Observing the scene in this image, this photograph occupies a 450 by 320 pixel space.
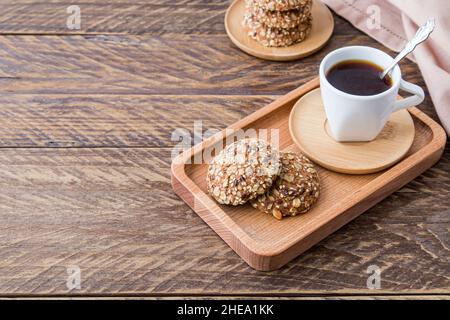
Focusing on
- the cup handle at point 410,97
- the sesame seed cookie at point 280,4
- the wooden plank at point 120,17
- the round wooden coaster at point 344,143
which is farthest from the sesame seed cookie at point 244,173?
the wooden plank at point 120,17

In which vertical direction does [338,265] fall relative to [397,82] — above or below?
below

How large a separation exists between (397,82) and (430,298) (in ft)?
1.33

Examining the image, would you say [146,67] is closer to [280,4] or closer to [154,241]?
[280,4]

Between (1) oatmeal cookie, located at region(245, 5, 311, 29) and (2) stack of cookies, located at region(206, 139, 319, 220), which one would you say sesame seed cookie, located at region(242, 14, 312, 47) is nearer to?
(1) oatmeal cookie, located at region(245, 5, 311, 29)

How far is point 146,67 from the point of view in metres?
→ 1.69

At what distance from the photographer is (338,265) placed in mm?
1288

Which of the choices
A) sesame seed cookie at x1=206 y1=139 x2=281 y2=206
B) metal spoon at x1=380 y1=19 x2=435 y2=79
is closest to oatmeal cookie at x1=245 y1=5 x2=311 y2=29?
metal spoon at x1=380 y1=19 x2=435 y2=79

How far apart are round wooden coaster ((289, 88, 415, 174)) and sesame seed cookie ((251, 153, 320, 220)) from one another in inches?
3.8

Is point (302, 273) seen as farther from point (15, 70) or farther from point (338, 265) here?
point (15, 70)

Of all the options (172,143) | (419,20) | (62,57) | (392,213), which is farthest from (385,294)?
(62,57)

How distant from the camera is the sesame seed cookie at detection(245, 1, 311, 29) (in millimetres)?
1639

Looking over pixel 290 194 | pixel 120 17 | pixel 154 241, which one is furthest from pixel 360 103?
pixel 120 17

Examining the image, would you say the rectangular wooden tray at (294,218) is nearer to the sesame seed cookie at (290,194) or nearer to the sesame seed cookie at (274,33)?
the sesame seed cookie at (290,194)

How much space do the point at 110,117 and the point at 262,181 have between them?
1.41 feet
